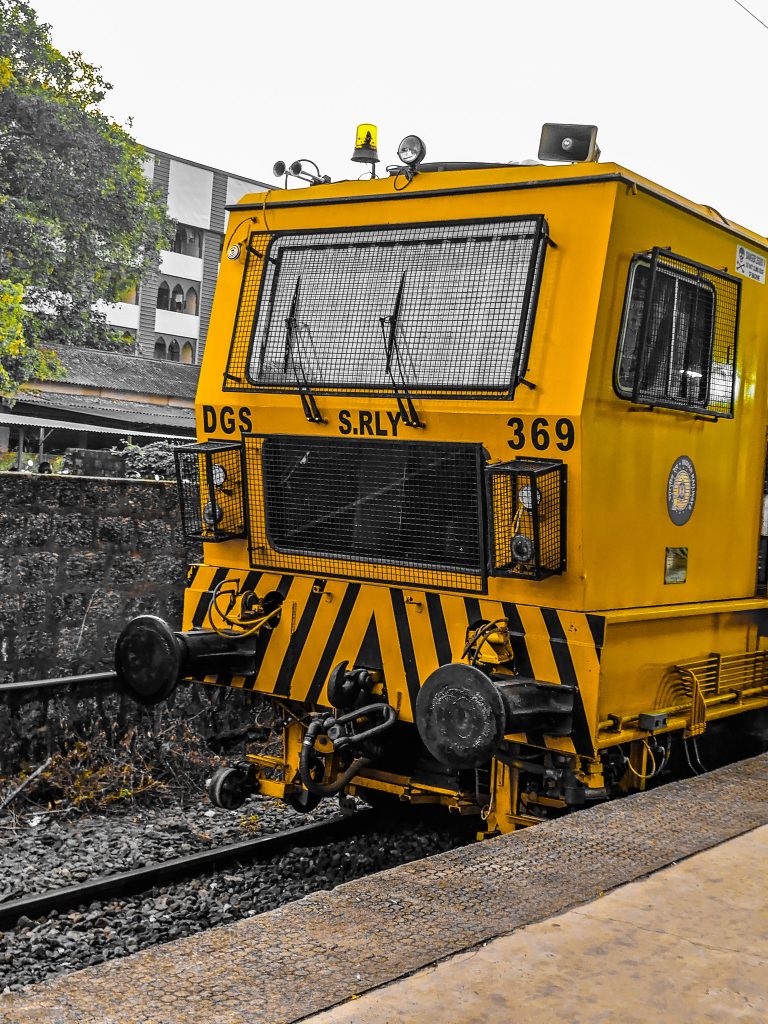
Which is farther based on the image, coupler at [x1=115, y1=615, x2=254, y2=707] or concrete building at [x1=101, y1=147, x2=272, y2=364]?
concrete building at [x1=101, y1=147, x2=272, y2=364]

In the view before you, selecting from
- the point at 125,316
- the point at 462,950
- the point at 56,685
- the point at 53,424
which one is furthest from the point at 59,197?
the point at 462,950

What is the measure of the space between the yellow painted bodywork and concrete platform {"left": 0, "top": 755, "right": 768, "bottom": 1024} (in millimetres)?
1130

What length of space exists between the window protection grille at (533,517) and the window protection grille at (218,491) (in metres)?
1.56

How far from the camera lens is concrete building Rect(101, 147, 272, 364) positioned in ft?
137

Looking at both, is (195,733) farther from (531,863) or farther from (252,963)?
(252,963)

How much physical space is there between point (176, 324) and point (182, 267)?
2.24m

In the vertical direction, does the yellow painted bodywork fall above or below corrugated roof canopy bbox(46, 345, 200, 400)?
below

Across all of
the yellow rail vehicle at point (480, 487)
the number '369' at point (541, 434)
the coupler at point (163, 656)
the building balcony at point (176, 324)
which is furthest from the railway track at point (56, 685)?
the building balcony at point (176, 324)

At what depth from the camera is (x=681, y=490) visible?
18.5 feet

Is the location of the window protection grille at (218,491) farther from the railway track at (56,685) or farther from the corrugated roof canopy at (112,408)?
the corrugated roof canopy at (112,408)

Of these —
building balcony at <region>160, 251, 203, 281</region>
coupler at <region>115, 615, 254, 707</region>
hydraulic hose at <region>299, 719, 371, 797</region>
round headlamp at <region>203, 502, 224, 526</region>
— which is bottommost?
hydraulic hose at <region>299, 719, 371, 797</region>

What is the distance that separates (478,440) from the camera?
5.23 metres

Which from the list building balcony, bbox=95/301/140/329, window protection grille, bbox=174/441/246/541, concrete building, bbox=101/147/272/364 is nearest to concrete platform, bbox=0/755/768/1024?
window protection grille, bbox=174/441/246/541

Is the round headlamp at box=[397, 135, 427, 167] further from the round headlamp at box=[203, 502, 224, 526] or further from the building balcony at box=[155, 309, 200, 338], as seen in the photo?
the building balcony at box=[155, 309, 200, 338]
